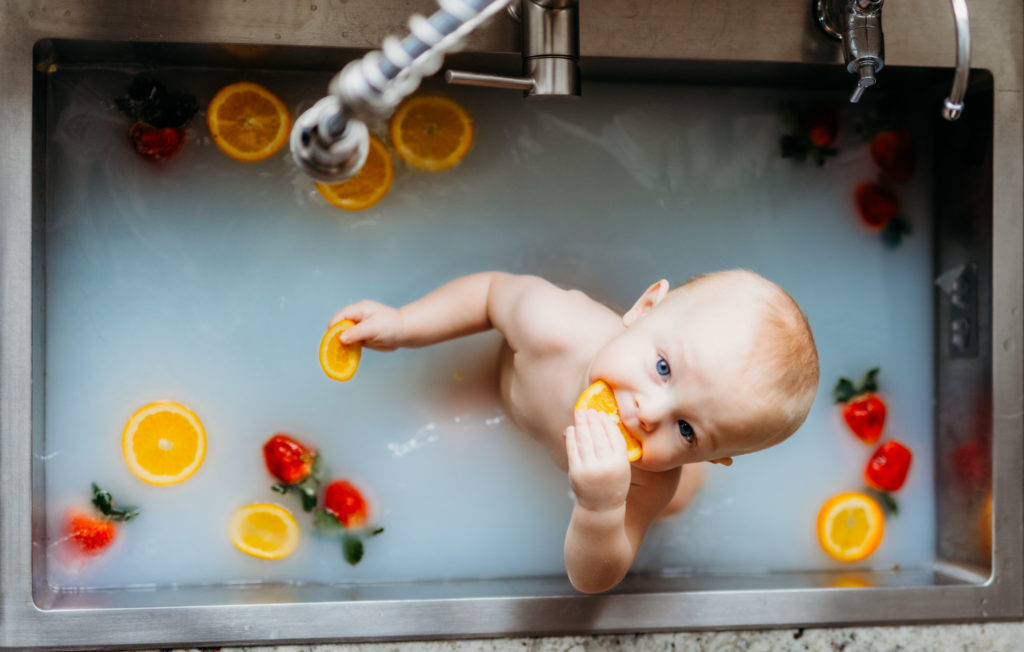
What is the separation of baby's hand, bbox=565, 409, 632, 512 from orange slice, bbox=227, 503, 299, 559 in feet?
1.54

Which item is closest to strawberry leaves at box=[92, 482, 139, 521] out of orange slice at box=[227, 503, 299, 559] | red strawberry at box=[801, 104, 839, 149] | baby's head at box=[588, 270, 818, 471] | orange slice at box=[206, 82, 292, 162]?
orange slice at box=[227, 503, 299, 559]

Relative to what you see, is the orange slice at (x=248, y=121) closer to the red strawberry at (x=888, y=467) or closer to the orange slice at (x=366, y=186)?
the orange slice at (x=366, y=186)

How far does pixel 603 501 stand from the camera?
2.81 ft

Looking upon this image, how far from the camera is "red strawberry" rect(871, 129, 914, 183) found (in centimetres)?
125

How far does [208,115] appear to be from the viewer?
3.66 ft

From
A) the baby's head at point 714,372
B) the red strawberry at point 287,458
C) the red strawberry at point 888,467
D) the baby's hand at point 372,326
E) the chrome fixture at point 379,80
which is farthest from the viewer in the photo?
the red strawberry at point 888,467

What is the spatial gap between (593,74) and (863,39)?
35cm

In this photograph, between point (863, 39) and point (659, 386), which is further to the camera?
point (863, 39)

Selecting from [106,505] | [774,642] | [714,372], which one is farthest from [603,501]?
[106,505]

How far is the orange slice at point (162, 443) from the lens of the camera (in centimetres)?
109

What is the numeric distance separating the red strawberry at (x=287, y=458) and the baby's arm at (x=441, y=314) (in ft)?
Answer: 0.66

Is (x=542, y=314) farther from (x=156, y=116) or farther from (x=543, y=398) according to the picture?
(x=156, y=116)

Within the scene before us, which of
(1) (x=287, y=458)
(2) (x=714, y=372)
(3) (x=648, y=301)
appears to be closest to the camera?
(2) (x=714, y=372)

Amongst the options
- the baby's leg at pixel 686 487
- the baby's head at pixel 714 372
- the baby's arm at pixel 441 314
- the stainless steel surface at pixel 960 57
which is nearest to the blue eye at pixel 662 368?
the baby's head at pixel 714 372
